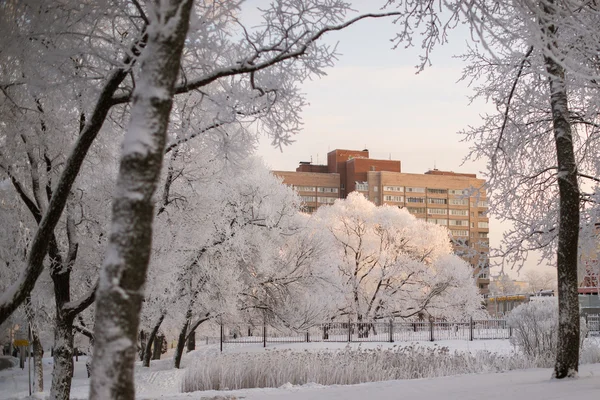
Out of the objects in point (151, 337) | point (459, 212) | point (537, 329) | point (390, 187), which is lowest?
point (151, 337)

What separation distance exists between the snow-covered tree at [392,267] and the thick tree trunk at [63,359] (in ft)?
98.0

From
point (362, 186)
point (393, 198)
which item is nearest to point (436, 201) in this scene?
point (393, 198)

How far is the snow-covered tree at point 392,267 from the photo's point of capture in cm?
4153

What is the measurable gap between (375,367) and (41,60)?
32.4 feet

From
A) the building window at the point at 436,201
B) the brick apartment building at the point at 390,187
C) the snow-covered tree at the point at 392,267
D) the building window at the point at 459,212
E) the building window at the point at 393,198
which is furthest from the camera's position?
the building window at the point at 459,212

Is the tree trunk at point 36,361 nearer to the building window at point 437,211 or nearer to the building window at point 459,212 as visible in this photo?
the building window at point 437,211

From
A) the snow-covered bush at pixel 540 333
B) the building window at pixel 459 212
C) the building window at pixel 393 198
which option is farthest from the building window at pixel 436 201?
the snow-covered bush at pixel 540 333

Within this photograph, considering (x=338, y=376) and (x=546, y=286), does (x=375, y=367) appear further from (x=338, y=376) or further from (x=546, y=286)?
(x=546, y=286)

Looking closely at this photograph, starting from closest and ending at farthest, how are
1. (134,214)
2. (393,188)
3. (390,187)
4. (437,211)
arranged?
(134,214) < (390,187) < (393,188) < (437,211)

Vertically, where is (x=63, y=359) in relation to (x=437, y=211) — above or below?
below

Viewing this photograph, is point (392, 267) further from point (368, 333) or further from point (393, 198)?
point (393, 198)

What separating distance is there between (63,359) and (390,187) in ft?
377

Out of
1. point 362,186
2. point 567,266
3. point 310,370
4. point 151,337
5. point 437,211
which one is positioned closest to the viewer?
point 567,266

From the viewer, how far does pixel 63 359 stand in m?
10.5
